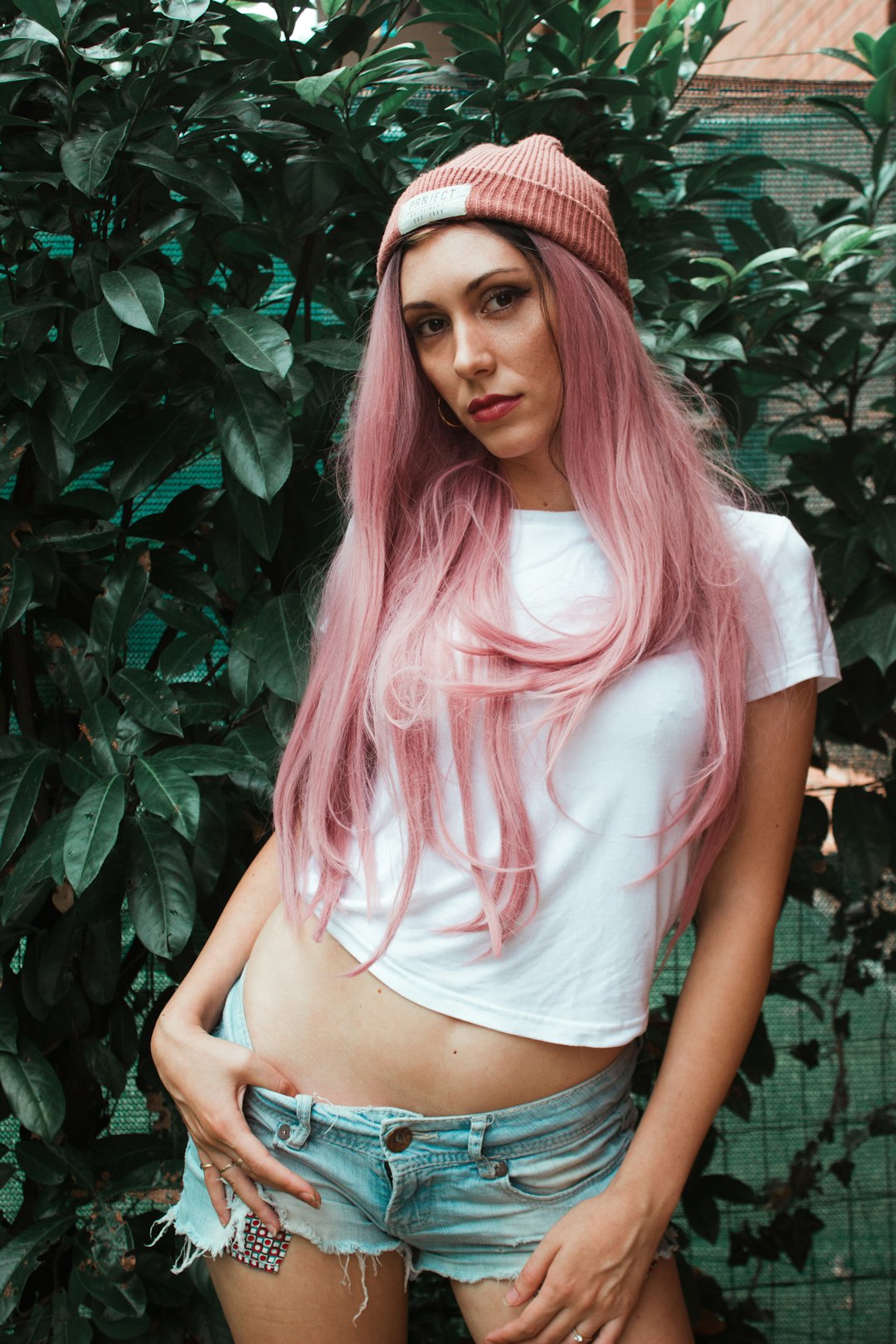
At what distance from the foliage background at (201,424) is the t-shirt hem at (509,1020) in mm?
309

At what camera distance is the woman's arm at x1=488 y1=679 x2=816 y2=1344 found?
1.13 m

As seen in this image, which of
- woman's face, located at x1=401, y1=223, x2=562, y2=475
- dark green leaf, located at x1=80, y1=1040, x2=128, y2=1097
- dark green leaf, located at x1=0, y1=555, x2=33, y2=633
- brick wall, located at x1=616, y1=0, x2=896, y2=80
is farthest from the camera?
brick wall, located at x1=616, y1=0, x2=896, y2=80

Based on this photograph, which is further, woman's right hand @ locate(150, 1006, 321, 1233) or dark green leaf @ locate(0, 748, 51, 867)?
dark green leaf @ locate(0, 748, 51, 867)

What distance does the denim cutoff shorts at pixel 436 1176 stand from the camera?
3.89 feet

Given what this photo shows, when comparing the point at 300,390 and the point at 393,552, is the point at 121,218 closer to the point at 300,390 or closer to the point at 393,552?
the point at 300,390

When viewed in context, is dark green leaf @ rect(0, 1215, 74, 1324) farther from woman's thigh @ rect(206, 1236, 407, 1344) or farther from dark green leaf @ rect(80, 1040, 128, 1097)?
woman's thigh @ rect(206, 1236, 407, 1344)

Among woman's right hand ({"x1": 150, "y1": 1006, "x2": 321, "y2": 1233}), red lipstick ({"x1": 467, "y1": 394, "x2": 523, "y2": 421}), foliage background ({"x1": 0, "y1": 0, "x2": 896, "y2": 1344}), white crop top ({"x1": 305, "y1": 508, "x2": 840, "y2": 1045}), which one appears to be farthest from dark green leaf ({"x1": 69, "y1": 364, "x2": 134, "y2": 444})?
woman's right hand ({"x1": 150, "y1": 1006, "x2": 321, "y2": 1233})

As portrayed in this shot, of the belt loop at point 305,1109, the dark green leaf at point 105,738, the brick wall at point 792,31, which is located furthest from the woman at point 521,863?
the brick wall at point 792,31

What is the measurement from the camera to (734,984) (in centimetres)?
120

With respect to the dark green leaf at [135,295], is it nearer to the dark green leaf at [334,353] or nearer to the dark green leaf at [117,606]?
the dark green leaf at [334,353]

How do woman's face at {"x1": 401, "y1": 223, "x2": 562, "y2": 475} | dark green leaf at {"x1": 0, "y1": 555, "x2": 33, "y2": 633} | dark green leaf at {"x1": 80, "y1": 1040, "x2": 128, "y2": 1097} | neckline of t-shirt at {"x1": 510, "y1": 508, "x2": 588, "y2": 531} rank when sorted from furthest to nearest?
dark green leaf at {"x1": 80, "y1": 1040, "x2": 128, "y2": 1097}, dark green leaf at {"x1": 0, "y1": 555, "x2": 33, "y2": 633}, neckline of t-shirt at {"x1": 510, "y1": 508, "x2": 588, "y2": 531}, woman's face at {"x1": 401, "y1": 223, "x2": 562, "y2": 475}

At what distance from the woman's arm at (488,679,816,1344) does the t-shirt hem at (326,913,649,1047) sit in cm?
7

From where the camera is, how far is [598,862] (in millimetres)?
1183

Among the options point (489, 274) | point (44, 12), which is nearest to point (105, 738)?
point (489, 274)
